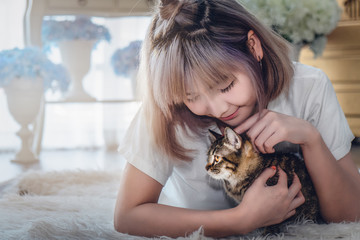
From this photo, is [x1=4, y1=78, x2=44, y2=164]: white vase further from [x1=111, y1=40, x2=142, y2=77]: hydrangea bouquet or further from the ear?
the ear

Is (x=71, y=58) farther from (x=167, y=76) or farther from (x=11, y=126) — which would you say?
(x=167, y=76)

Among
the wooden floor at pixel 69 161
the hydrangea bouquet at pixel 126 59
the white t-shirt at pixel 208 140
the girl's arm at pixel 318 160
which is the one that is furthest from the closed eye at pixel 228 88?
the hydrangea bouquet at pixel 126 59

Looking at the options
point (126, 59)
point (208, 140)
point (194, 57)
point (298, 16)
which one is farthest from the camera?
point (126, 59)

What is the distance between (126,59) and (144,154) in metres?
2.13

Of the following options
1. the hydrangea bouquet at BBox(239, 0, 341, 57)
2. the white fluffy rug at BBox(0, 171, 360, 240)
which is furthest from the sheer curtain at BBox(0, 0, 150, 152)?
the white fluffy rug at BBox(0, 171, 360, 240)

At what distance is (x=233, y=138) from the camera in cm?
93

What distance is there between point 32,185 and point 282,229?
41.9 inches

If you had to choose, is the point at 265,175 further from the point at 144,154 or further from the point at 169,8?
the point at 169,8

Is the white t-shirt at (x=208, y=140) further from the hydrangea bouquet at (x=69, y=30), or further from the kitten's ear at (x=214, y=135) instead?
the hydrangea bouquet at (x=69, y=30)

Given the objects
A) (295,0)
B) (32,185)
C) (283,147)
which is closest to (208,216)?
(283,147)

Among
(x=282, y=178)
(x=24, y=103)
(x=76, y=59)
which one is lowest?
(x=24, y=103)

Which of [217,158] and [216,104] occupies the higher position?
[216,104]

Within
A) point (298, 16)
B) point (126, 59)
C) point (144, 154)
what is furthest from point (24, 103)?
point (144, 154)

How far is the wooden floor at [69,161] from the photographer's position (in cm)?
235
